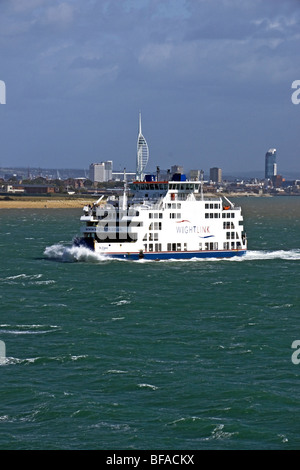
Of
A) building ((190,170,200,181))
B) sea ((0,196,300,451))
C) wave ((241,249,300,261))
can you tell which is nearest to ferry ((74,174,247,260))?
building ((190,170,200,181))

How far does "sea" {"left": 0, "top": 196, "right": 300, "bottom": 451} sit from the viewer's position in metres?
32.0

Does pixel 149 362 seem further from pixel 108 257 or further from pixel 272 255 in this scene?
pixel 272 255

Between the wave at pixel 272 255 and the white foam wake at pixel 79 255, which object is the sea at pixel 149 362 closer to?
the white foam wake at pixel 79 255

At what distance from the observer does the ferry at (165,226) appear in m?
83.0

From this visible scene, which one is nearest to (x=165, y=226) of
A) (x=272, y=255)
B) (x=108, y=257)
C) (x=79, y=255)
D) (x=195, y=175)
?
(x=108, y=257)

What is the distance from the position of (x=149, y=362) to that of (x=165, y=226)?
43.6m

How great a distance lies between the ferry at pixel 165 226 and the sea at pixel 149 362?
901 cm

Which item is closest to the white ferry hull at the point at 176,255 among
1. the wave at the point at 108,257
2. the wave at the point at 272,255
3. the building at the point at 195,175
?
the wave at the point at 108,257

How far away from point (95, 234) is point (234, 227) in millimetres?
16113

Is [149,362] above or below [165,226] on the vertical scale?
below

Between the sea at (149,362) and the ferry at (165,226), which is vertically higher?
the ferry at (165,226)

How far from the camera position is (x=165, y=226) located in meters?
84.2

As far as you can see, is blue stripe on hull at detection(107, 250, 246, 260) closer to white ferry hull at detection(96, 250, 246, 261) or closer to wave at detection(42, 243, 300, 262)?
white ferry hull at detection(96, 250, 246, 261)
